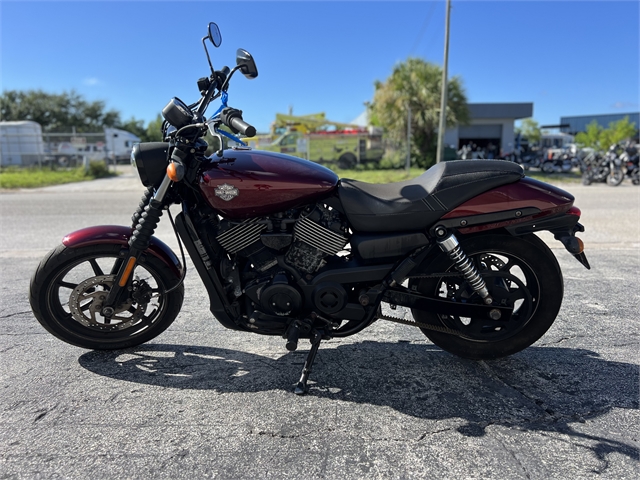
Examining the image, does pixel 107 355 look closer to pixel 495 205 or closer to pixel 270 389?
pixel 270 389

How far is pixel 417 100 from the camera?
2452 cm

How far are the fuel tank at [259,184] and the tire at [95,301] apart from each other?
2.37 ft

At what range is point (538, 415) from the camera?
2.43 m

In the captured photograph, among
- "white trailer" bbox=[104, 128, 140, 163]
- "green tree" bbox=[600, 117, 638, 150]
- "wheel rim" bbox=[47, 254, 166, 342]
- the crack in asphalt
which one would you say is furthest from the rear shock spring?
"green tree" bbox=[600, 117, 638, 150]

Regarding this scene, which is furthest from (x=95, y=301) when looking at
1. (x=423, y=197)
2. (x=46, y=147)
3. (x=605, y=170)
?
(x=46, y=147)

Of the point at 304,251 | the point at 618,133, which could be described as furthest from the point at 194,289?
the point at 618,133

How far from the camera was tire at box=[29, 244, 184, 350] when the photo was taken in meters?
2.95

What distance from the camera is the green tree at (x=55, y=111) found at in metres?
46.3

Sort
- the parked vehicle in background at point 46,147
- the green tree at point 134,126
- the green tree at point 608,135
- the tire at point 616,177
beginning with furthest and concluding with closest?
the green tree at point 134,126, the green tree at point 608,135, the parked vehicle in background at point 46,147, the tire at point 616,177

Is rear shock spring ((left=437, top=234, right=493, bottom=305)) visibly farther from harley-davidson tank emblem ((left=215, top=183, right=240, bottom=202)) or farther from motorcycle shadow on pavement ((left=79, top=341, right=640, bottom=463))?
harley-davidson tank emblem ((left=215, top=183, right=240, bottom=202))

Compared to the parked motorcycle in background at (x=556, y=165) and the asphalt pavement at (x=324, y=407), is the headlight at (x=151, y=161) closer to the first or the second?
the asphalt pavement at (x=324, y=407)

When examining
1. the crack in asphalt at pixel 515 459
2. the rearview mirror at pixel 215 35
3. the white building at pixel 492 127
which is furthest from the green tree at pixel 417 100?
the crack in asphalt at pixel 515 459

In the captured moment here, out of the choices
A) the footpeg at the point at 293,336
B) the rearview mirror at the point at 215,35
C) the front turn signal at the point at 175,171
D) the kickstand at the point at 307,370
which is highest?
the rearview mirror at the point at 215,35

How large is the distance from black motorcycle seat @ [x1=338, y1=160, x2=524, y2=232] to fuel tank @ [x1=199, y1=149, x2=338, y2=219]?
0.19 m
